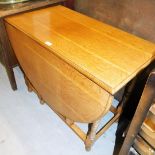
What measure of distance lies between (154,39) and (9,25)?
88cm

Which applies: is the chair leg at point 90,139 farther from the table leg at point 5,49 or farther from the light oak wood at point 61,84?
the table leg at point 5,49

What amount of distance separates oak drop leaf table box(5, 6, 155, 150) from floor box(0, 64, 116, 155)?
0.10 metres

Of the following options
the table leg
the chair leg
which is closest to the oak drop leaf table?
the chair leg

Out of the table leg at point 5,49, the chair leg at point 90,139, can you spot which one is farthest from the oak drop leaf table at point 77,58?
the table leg at point 5,49

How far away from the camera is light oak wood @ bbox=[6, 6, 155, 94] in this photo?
794mm

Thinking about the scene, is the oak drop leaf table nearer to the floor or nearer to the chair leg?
the chair leg

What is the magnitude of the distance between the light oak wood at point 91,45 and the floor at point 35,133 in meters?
0.70

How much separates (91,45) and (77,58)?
0.46 feet

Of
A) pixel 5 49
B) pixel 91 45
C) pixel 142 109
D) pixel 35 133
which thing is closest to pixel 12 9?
pixel 5 49

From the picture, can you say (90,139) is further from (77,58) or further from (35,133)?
(77,58)

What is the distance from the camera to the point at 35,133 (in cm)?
136

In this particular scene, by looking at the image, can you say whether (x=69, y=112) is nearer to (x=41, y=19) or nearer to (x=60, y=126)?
(x=60, y=126)

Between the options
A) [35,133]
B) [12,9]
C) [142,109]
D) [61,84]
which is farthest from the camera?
[35,133]

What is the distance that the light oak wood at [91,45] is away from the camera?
2.60 feet
